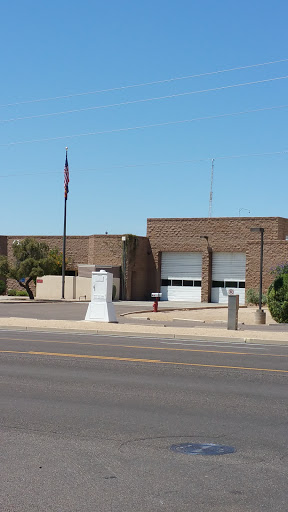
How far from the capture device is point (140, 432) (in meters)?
8.55

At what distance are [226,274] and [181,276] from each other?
402 cm

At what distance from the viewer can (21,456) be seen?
7441 mm

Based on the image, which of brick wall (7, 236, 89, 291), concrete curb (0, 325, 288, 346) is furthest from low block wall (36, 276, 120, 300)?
concrete curb (0, 325, 288, 346)

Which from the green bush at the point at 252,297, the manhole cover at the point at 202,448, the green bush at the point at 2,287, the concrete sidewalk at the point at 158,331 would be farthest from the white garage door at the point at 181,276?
the manhole cover at the point at 202,448

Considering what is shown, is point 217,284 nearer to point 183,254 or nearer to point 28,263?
point 183,254

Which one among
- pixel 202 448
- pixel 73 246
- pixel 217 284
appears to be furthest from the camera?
pixel 73 246

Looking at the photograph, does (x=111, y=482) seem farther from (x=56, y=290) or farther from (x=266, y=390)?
(x=56, y=290)

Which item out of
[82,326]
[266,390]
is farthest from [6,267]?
[266,390]

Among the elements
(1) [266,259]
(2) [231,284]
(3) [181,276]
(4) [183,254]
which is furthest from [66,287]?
(1) [266,259]

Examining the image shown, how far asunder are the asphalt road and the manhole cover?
5.1 inches

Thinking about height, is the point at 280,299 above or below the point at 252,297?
above

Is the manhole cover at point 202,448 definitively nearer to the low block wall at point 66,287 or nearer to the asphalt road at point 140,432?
the asphalt road at point 140,432

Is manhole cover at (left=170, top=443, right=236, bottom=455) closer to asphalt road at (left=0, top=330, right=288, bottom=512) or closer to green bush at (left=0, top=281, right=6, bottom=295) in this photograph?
asphalt road at (left=0, top=330, right=288, bottom=512)

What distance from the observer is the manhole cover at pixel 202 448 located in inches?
301
